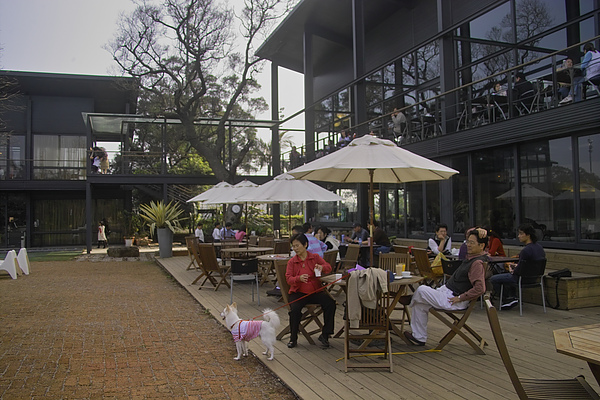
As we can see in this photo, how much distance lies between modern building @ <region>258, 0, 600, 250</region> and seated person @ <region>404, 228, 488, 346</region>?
3.97 metres

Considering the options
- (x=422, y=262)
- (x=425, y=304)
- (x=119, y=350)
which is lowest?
(x=119, y=350)

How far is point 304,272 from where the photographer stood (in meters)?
5.33

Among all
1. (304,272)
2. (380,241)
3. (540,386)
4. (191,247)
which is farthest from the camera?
(191,247)

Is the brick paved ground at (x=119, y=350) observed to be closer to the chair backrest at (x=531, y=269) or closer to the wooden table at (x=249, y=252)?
the wooden table at (x=249, y=252)

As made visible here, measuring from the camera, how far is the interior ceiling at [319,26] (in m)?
17.3

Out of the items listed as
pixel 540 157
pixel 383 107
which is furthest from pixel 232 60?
pixel 540 157

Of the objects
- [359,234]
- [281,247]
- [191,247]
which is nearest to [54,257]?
[191,247]

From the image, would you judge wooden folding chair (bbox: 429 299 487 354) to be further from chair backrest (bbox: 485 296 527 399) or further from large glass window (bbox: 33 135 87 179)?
large glass window (bbox: 33 135 87 179)

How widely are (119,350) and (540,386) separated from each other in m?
4.37

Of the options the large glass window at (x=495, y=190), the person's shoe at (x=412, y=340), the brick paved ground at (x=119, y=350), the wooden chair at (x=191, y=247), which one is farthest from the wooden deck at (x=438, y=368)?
the wooden chair at (x=191, y=247)

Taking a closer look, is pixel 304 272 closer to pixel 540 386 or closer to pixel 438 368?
pixel 438 368

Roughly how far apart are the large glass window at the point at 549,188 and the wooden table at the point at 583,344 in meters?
6.39

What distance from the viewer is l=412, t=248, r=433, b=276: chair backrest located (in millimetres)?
7410

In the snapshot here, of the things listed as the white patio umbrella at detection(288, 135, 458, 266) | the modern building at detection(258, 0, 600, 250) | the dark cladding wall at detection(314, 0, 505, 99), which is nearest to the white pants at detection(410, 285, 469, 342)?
the white patio umbrella at detection(288, 135, 458, 266)
